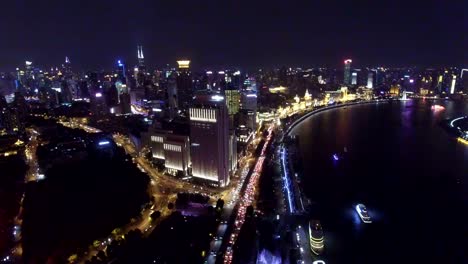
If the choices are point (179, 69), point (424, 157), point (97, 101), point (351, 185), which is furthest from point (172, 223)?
point (179, 69)

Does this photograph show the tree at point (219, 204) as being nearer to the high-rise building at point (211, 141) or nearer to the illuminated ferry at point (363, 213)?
the high-rise building at point (211, 141)

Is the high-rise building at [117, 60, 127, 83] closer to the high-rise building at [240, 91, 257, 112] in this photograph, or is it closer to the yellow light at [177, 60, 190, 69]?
Result: the yellow light at [177, 60, 190, 69]

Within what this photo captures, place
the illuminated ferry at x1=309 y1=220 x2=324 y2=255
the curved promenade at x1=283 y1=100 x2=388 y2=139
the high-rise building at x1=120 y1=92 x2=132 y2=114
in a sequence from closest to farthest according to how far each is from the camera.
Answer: the illuminated ferry at x1=309 y1=220 x2=324 y2=255
the curved promenade at x1=283 y1=100 x2=388 y2=139
the high-rise building at x1=120 y1=92 x2=132 y2=114

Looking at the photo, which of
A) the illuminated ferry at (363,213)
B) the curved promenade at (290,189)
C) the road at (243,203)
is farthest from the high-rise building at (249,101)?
the illuminated ferry at (363,213)

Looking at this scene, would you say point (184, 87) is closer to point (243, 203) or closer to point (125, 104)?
point (125, 104)

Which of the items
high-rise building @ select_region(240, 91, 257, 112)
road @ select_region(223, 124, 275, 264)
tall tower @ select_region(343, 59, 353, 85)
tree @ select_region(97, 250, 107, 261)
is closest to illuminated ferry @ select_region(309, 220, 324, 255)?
road @ select_region(223, 124, 275, 264)

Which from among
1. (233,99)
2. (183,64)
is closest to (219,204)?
(233,99)

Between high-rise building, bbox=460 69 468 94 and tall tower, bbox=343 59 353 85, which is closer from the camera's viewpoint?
high-rise building, bbox=460 69 468 94
